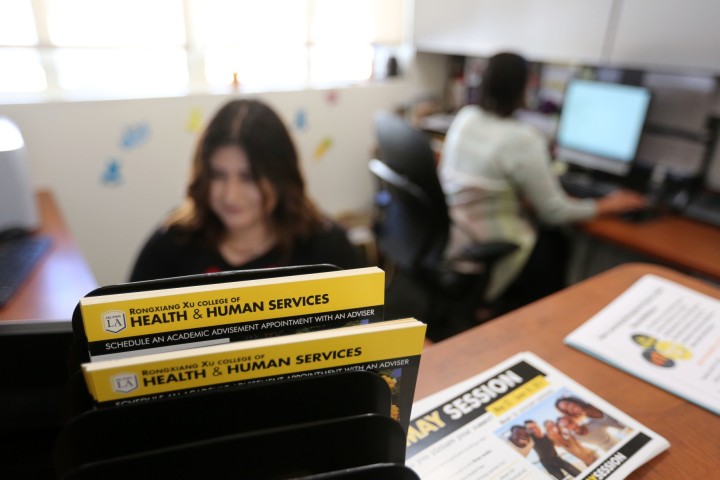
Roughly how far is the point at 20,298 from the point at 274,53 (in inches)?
71.0

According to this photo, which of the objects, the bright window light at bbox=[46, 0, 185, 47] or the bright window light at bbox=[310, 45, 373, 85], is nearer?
the bright window light at bbox=[46, 0, 185, 47]

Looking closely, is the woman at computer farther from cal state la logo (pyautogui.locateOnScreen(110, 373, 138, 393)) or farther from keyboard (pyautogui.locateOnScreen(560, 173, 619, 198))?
cal state la logo (pyautogui.locateOnScreen(110, 373, 138, 393))

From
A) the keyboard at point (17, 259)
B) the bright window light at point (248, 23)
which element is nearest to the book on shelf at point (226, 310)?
the keyboard at point (17, 259)

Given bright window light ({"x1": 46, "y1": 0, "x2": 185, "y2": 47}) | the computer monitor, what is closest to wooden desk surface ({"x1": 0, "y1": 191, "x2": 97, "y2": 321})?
bright window light ({"x1": 46, "y1": 0, "x2": 185, "y2": 47})

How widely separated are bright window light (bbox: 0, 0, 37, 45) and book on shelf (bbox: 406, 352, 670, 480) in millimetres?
2204

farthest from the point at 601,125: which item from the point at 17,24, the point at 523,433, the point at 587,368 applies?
the point at 17,24

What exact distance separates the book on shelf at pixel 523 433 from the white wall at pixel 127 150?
200cm

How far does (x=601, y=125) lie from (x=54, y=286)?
83.4 inches

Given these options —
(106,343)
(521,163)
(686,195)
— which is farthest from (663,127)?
(106,343)

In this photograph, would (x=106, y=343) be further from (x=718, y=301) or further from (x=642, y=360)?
(x=718, y=301)

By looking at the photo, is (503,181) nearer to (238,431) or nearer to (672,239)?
(672,239)

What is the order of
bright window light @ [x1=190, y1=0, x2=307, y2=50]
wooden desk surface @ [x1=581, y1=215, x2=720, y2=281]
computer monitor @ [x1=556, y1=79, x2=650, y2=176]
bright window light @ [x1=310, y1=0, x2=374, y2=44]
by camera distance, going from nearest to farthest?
wooden desk surface @ [x1=581, y1=215, x2=720, y2=281], computer monitor @ [x1=556, y1=79, x2=650, y2=176], bright window light @ [x1=190, y1=0, x2=307, y2=50], bright window light @ [x1=310, y1=0, x2=374, y2=44]

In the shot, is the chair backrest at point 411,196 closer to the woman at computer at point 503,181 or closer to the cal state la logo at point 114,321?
the woman at computer at point 503,181

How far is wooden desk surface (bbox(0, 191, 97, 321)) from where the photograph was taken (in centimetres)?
125
